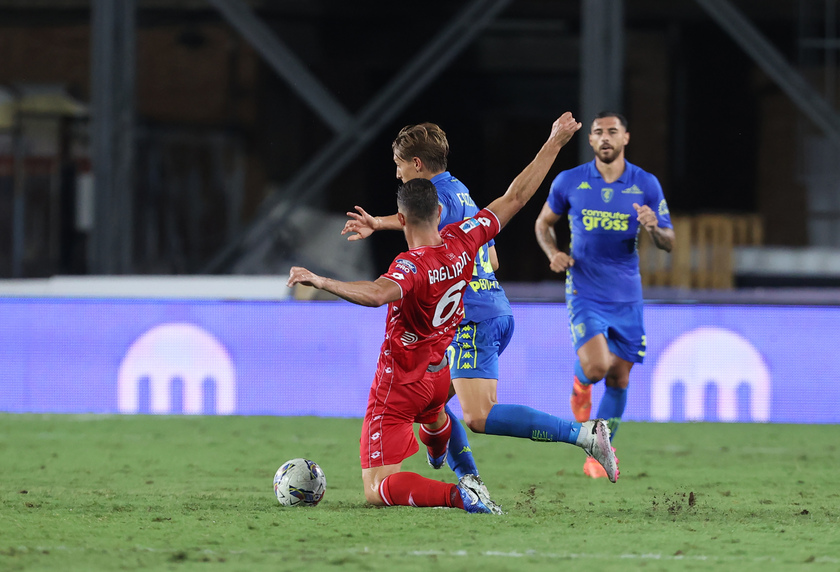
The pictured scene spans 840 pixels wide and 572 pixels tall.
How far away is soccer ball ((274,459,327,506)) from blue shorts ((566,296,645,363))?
201 cm

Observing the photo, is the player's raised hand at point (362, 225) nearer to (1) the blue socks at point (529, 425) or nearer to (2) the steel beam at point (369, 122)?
(1) the blue socks at point (529, 425)

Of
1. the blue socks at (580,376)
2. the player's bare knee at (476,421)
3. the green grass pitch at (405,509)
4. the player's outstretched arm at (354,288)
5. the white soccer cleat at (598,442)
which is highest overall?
the player's outstretched arm at (354,288)

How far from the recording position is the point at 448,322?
17.2 ft

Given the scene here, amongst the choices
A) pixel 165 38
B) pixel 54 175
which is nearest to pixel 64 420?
pixel 54 175

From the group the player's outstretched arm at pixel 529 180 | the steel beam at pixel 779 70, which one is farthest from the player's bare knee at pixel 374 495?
the steel beam at pixel 779 70

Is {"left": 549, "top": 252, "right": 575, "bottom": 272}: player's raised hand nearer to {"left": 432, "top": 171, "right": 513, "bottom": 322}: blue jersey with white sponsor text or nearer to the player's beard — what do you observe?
the player's beard

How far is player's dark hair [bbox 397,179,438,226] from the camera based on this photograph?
5.09 meters

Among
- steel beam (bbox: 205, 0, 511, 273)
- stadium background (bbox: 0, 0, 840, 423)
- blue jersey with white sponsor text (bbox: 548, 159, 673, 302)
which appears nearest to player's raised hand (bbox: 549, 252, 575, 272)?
blue jersey with white sponsor text (bbox: 548, 159, 673, 302)

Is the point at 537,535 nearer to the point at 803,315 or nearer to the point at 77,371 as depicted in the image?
the point at 803,315

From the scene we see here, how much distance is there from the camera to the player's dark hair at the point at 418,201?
5.09m

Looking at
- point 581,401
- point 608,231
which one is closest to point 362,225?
point 608,231

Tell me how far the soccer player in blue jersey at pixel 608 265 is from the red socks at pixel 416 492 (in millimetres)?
1891

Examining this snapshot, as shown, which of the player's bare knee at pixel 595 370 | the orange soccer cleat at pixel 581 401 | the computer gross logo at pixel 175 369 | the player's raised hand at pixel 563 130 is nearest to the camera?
the player's raised hand at pixel 563 130

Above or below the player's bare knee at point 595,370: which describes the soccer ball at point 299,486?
below
